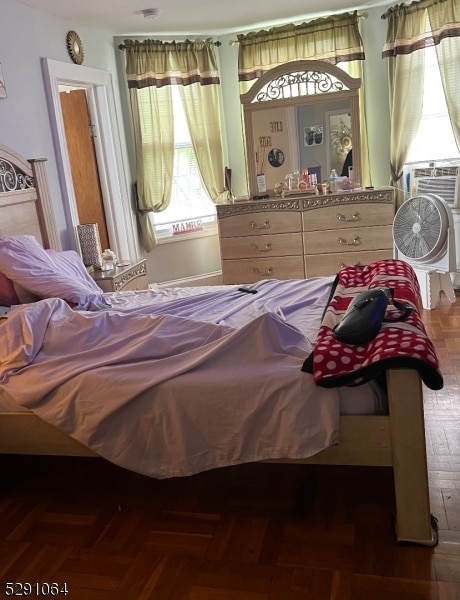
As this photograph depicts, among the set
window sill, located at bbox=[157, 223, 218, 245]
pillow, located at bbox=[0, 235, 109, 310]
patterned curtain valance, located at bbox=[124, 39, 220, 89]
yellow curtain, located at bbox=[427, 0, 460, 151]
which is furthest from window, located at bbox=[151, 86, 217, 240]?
pillow, located at bbox=[0, 235, 109, 310]

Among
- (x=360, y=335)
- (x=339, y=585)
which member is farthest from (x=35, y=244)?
(x=339, y=585)

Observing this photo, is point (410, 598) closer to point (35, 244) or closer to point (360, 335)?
point (360, 335)

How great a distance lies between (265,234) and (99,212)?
1.33 m

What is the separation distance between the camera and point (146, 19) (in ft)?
13.9

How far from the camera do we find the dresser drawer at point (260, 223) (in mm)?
4656

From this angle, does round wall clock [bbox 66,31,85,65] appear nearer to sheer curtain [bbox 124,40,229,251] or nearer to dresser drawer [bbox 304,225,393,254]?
sheer curtain [bbox 124,40,229,251]

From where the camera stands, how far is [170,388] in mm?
1934

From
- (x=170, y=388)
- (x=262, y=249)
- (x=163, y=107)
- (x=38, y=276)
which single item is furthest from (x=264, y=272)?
(x=170, y=388)

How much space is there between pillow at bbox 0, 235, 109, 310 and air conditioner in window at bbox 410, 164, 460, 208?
2.71 m

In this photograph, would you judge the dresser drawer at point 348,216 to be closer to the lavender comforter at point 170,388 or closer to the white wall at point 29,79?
the white wall at point 29,79

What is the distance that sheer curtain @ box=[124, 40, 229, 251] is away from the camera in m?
4.81

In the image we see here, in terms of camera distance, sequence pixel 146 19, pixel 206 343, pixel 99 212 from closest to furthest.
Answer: pixel 206 343 < pixel 146 19 < pixel 99 212

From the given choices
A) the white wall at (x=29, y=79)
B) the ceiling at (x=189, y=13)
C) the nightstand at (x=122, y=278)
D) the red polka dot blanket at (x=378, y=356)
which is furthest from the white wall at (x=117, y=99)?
the red polka dot blanket at (x=378, y=356)

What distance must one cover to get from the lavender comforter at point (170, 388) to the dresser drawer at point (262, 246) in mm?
2421
